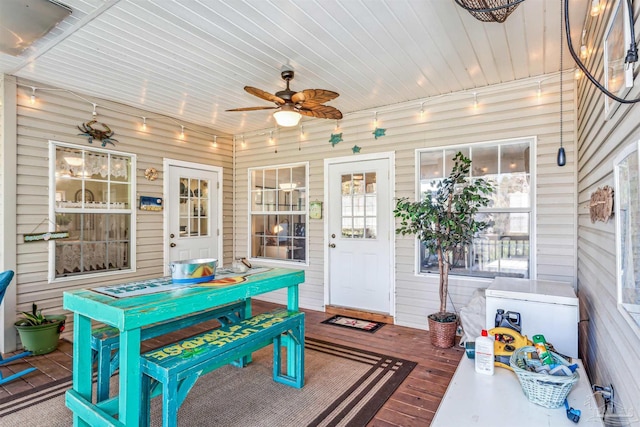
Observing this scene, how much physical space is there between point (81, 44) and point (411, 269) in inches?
154

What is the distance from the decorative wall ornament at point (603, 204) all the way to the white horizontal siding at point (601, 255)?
4 cm

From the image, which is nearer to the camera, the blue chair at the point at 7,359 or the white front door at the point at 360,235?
the blue chair at the point at 7,359

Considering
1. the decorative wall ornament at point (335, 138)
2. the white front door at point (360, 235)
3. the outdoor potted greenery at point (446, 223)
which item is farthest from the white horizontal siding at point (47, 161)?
the outdoor potted greenery at point (446, 223)

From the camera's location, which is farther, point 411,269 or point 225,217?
point 225,217

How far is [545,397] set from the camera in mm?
1539

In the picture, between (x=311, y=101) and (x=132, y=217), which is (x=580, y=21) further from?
(x=132, y=217)

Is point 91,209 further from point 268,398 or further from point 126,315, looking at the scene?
point 268,398

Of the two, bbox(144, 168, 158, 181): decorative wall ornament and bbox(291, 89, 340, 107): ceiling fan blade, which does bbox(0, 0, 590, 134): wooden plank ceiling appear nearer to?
bbox(291, 89, 340, 107): ceiling fan blade

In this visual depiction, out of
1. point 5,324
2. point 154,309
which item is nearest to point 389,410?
point 154,309

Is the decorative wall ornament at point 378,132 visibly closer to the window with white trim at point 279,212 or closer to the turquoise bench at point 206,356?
the window with white trim at point 279,212

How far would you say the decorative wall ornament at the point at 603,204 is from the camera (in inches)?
67.8

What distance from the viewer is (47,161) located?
3.72m

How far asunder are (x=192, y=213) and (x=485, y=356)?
4.43 metres

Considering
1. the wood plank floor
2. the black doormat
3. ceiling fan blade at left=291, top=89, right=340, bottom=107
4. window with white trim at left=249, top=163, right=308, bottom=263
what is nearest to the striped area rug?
the wood plank floor
